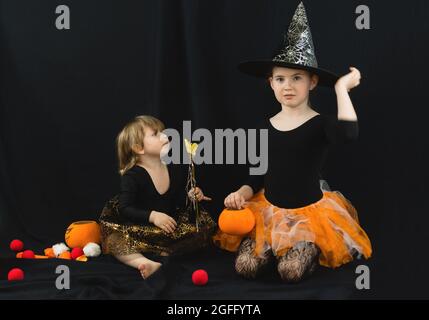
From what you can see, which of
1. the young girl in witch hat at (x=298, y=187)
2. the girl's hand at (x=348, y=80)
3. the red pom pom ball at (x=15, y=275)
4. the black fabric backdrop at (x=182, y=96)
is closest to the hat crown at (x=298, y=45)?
the young girl in witch hat at (x=298, y=187)

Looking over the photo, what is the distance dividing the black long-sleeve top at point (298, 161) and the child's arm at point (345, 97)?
75mm

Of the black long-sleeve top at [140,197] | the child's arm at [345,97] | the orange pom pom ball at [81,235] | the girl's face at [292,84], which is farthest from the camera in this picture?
the orange pom pom ball at [81,235]

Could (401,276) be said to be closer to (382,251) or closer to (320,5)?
(382,251)

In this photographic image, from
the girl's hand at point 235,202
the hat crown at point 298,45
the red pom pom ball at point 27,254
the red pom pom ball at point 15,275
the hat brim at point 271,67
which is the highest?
the hat crown at point 298,45

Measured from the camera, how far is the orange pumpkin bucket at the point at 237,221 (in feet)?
5.78

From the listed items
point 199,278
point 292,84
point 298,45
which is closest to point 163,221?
point 199,278

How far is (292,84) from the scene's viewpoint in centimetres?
175

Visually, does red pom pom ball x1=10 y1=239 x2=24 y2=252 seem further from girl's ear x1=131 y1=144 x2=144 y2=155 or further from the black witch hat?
the black witch hat

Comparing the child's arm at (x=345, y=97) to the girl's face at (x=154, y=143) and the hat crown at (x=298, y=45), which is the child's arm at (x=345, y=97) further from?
the girl's face at (x=154, y=143)

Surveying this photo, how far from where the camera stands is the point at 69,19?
215 cm

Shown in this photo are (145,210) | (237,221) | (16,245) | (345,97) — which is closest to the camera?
(345,97)

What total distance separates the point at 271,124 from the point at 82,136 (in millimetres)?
817

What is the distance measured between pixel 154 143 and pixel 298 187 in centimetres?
51

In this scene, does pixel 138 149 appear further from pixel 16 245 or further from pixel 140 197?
pixel 16 245
